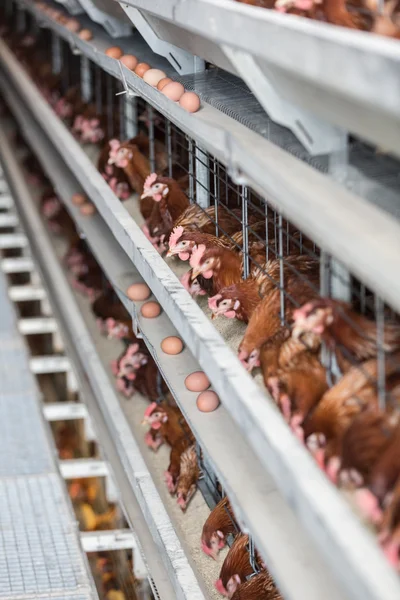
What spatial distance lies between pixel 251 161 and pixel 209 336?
0.45 metres

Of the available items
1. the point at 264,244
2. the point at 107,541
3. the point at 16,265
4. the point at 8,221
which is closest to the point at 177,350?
→ the point at 264,244

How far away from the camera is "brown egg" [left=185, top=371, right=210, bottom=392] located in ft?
7.86

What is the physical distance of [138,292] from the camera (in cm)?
314

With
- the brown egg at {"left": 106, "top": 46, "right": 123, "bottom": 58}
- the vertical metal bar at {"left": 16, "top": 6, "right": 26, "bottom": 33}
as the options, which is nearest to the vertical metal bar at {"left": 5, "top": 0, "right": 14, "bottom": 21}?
the vertical metal bar at {"left": 16, "top": 6, "right": 26, "bottom": 33}

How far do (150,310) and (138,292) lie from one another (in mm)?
190

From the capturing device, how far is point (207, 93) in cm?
261

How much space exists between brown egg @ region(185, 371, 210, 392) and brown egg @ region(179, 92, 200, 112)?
65cm

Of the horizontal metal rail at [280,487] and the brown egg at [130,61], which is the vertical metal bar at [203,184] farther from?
the horizontal metal rail at [280,487]

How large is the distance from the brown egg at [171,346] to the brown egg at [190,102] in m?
0.65

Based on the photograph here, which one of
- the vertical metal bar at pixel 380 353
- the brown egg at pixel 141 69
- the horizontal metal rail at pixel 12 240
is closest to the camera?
the vertical metal bar at pixel 380 353

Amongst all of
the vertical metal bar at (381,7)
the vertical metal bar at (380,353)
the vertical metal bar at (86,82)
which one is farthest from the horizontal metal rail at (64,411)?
the vertical metal bar at (381,7)

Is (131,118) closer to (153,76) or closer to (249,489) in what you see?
(153,76)

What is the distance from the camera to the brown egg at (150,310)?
9.72 feet

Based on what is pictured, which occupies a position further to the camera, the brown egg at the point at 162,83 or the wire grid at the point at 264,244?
the brown egg at the point at 162,83
